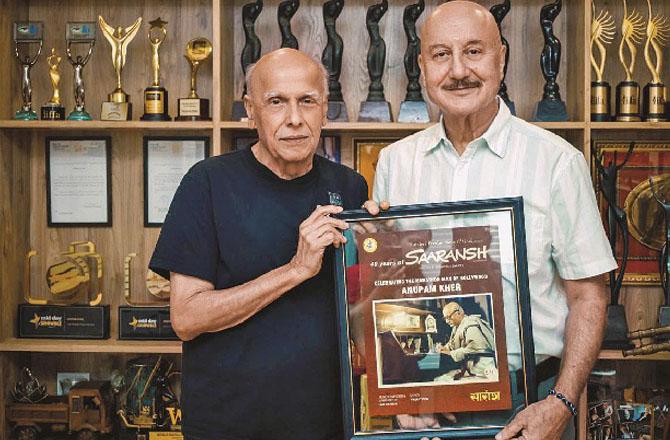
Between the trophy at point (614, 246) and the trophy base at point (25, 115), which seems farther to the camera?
the trophy base at point (25, 115)

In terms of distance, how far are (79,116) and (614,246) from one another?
2201 millimetres

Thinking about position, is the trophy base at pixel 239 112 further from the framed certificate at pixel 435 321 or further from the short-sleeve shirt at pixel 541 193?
the framed certificate at pixel 435 321

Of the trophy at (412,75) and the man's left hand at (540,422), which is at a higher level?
the trophy at (412,75)

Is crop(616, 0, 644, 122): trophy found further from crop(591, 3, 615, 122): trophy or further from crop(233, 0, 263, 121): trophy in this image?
crop(233, 0, 263, 121): trophy

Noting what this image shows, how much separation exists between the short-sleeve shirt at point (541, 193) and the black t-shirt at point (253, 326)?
1.23 feet

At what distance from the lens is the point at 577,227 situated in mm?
1833

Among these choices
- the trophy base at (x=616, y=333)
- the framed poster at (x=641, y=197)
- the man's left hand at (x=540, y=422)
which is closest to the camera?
the man's left hand at (x=540, y=422)

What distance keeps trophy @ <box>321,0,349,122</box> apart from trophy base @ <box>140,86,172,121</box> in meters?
0.67

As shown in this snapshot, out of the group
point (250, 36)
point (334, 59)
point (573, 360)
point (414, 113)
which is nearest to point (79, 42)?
point (250, 36)

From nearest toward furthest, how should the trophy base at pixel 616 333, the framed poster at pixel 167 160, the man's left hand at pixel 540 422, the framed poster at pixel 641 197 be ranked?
the man's left hand at pixel 540 422 → the trophy base at pixel 616 333 → the framed poster at pixel 641 197 → the framed poster at pixel 167 160

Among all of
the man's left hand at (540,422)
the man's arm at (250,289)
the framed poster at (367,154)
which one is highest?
the framed poster at (367,154)

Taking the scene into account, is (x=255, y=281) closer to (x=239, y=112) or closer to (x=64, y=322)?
(x=239, y=112)

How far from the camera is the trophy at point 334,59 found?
127 inches

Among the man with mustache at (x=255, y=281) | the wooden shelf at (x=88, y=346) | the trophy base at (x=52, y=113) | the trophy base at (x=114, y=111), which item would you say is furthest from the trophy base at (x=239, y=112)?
the man with mustache at (x=255, y=281)
